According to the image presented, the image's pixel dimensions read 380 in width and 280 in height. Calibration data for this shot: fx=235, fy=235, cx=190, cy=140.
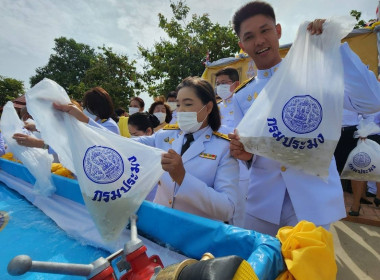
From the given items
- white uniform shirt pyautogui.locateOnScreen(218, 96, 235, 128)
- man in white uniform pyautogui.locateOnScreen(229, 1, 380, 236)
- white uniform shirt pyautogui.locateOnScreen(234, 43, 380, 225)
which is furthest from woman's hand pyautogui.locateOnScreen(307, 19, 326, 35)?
white uniform shirt pyautogui.locateOnScreen(218, 96, 235, 128)

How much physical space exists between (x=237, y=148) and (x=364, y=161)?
A: 91.1 inches

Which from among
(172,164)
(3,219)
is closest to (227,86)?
(172,164)

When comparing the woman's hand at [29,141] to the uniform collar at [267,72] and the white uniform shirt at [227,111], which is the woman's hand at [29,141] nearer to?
the uniform collar at [267,72]

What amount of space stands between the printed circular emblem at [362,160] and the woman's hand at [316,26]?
2241 mm

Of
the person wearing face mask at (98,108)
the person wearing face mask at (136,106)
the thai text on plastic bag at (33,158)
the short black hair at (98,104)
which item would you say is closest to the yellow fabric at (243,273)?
the thai text on plastic bag at (33,158)

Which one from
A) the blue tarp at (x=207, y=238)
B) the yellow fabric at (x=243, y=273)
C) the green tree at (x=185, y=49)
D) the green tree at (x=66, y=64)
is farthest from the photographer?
the green tree at (x=66, y=64)

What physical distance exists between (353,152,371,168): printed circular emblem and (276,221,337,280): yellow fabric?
250 cm

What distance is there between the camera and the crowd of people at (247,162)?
1.20 meters

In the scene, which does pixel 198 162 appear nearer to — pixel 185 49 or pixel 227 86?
pixel 227 86

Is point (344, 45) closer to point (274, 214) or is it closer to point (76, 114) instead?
point (274, 214)

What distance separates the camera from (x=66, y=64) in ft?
101

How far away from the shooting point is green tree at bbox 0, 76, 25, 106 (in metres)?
25.7

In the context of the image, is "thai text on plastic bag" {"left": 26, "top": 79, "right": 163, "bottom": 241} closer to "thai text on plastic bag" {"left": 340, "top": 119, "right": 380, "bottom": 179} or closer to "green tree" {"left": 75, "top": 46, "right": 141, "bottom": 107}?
"thai text on plastic bag" {"left": 340, "top": 119, "right": 380, "bottom": 179}

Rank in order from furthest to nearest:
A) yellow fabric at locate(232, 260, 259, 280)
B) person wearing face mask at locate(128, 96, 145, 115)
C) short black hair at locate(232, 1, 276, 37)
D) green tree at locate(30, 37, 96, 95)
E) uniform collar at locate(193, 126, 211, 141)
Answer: green tree at locate(30, 37, 96, 95) → person wearing face mask at locate(128, 96, 145, 115) → uniform collar at locate(193, 126, 211, 141) → short black hair at locate(232, 1, 276, 37) → yellow fabric at locate(232, 260, 259, 280)
